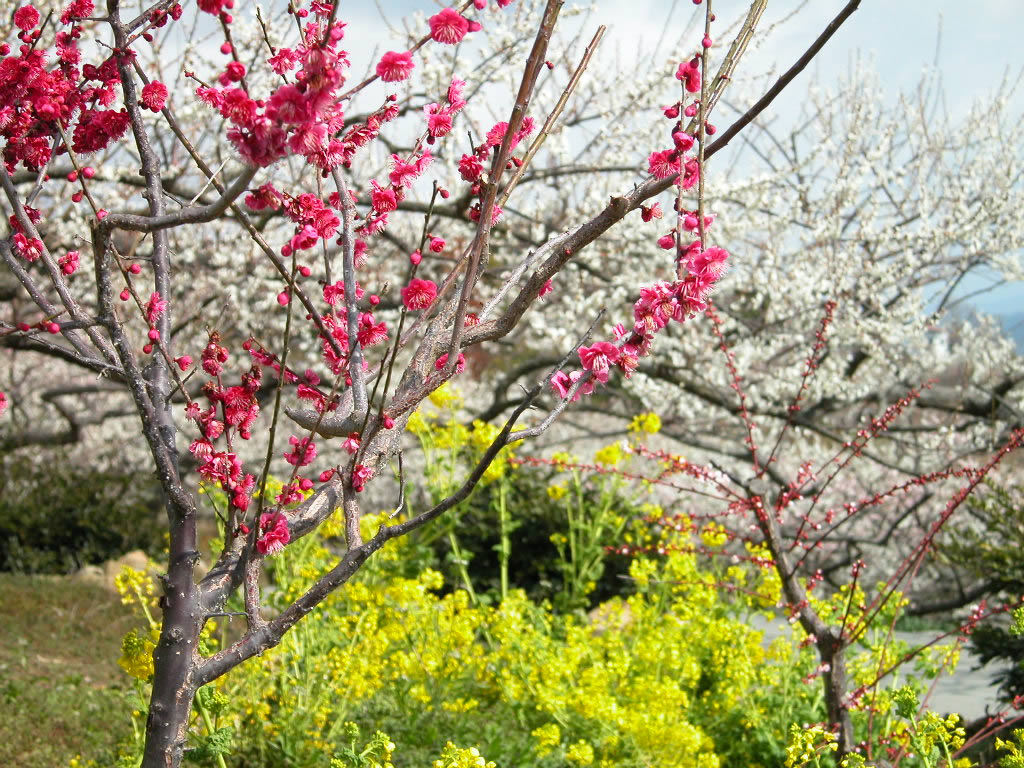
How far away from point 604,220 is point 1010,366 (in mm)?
10128

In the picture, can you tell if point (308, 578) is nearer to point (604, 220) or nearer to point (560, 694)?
point (560, 694)

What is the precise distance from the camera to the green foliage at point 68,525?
360 inches

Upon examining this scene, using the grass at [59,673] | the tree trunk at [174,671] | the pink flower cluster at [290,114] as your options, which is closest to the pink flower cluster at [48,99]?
the pink flower cluster at [290,114]

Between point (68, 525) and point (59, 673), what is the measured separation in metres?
3.87

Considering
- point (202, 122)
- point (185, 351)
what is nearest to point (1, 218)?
point (202, 122)

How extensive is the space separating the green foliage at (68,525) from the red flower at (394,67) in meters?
8.56

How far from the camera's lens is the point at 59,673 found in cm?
590

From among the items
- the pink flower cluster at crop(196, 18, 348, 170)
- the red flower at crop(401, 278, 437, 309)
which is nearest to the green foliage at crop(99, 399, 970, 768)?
the red flower at crop(401, 278, 437, 309)

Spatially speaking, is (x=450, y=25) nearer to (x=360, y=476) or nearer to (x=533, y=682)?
(x=360, y=476)

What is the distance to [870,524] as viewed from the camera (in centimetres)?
1071

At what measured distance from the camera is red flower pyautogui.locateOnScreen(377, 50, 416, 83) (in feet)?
5.46

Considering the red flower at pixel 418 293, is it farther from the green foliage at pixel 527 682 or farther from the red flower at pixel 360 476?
the green foliage at pixel 527 682

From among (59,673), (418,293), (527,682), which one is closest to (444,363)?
(418,293)

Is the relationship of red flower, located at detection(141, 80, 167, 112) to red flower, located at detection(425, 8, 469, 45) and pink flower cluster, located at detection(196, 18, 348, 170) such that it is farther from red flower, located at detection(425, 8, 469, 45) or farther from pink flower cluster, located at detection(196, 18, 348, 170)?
red flower, located at detection(425, 8, 469, 45)
